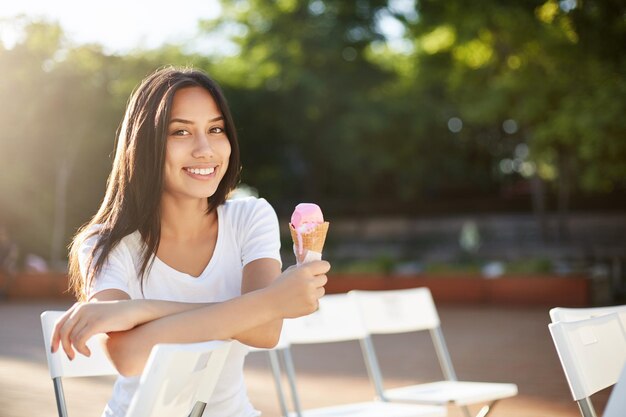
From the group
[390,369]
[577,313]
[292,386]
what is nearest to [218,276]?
[577,313]

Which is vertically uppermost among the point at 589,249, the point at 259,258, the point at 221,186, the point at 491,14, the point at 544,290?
the point at 491,14

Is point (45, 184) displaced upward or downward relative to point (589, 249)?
upward

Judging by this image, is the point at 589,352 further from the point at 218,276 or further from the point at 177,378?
the point at 177,378

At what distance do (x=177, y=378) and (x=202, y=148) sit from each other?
30.7 inches

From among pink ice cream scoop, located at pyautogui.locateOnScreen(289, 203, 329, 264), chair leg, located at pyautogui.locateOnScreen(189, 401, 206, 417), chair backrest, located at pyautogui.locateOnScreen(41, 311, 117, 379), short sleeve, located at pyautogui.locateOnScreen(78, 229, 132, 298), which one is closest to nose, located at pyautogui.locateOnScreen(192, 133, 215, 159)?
short sleeve, located at pyautogui.locateOnScreen(78, 229, 132, 298)

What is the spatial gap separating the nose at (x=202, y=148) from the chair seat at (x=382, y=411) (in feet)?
6.77

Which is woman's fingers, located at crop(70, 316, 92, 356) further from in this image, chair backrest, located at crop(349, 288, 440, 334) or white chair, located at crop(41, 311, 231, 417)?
chair backrest, located at crop(349, 288, 440, 334)

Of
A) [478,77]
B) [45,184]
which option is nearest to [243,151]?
[45,184]

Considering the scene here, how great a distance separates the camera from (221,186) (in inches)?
102

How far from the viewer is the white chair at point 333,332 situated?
14.1ft

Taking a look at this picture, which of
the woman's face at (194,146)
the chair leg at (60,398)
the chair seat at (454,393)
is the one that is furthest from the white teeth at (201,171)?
the chair seat at (454,393)

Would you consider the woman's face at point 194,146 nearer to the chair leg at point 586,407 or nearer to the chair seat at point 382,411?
the chair leg at point 586,407

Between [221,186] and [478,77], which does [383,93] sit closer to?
[478,77]

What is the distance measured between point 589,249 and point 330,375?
15.7 m
